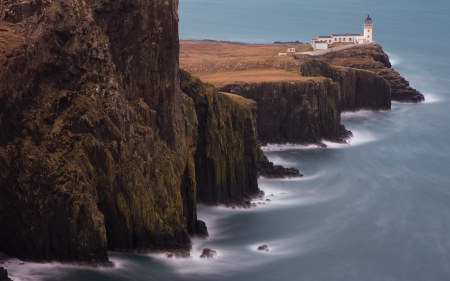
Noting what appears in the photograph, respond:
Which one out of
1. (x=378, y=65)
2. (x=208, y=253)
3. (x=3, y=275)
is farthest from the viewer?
(x=378, y=65)

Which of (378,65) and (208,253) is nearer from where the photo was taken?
(208,253)

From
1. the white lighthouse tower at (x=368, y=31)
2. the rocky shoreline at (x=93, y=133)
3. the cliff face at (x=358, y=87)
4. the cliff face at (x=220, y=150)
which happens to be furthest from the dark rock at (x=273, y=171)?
the white lighthouse tower at (x=368, y=31)

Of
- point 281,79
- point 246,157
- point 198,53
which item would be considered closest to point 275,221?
point 246,157

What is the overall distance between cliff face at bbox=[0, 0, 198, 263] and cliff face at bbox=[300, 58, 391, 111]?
3007 inches

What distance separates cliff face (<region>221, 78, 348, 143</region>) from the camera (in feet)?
381

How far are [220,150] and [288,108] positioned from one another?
117ft

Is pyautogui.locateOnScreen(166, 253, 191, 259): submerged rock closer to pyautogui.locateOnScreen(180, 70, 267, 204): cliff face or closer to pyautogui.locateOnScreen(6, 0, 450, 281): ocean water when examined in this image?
pyautogui.locateOnScreen(6, 0, 450, 281): ocean water

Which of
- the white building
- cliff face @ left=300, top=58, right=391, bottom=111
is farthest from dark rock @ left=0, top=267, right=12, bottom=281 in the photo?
the white building

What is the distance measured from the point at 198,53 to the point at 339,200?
3231 inches

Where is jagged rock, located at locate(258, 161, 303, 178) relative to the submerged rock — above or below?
above

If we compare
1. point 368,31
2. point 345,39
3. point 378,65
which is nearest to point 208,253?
point 378,65

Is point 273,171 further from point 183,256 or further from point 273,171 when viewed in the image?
point 183,256

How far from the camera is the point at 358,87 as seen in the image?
151125 mm

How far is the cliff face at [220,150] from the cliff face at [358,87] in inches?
2228
